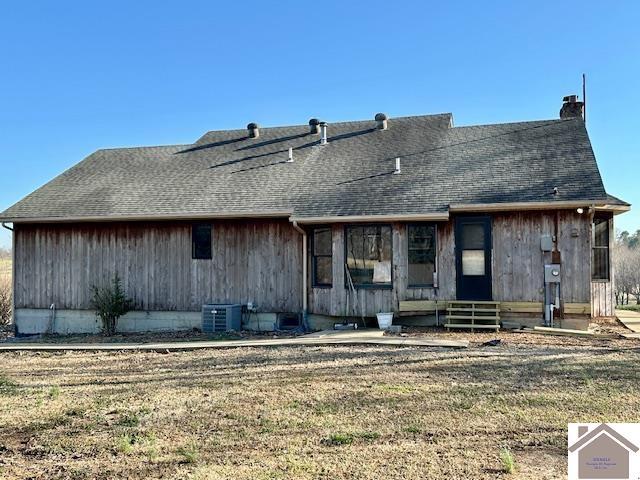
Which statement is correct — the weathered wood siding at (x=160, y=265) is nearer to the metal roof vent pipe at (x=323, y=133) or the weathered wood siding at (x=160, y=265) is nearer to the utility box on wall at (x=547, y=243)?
the metal roof vent pipe at (x=323, y=133)

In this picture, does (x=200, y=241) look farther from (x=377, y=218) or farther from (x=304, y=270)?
(x=377, y=218)

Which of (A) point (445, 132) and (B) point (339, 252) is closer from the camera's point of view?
(B) point (339, 252)

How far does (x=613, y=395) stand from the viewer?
5.98m

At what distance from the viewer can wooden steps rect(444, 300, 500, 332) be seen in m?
11.5

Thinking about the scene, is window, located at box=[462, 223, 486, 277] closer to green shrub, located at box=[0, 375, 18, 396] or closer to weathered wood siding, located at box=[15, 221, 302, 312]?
weathered wood siding, located at box=[15, 221, 302, 312]

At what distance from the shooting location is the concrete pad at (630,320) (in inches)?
463

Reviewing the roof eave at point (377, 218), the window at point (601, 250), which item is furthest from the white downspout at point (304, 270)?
the window at point (601, 250)

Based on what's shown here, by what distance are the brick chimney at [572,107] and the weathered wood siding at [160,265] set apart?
896cm

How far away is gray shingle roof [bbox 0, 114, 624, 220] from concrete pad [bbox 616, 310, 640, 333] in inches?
119

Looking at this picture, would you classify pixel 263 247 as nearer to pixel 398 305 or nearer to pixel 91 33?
pixel 398 305

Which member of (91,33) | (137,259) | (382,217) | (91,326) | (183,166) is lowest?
(91,326)

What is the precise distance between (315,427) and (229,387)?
2.06m

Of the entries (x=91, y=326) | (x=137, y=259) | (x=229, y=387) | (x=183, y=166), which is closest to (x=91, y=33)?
(x=183, y=166)

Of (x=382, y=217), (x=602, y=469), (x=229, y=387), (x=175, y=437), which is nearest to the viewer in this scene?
(x=602, y=469)
